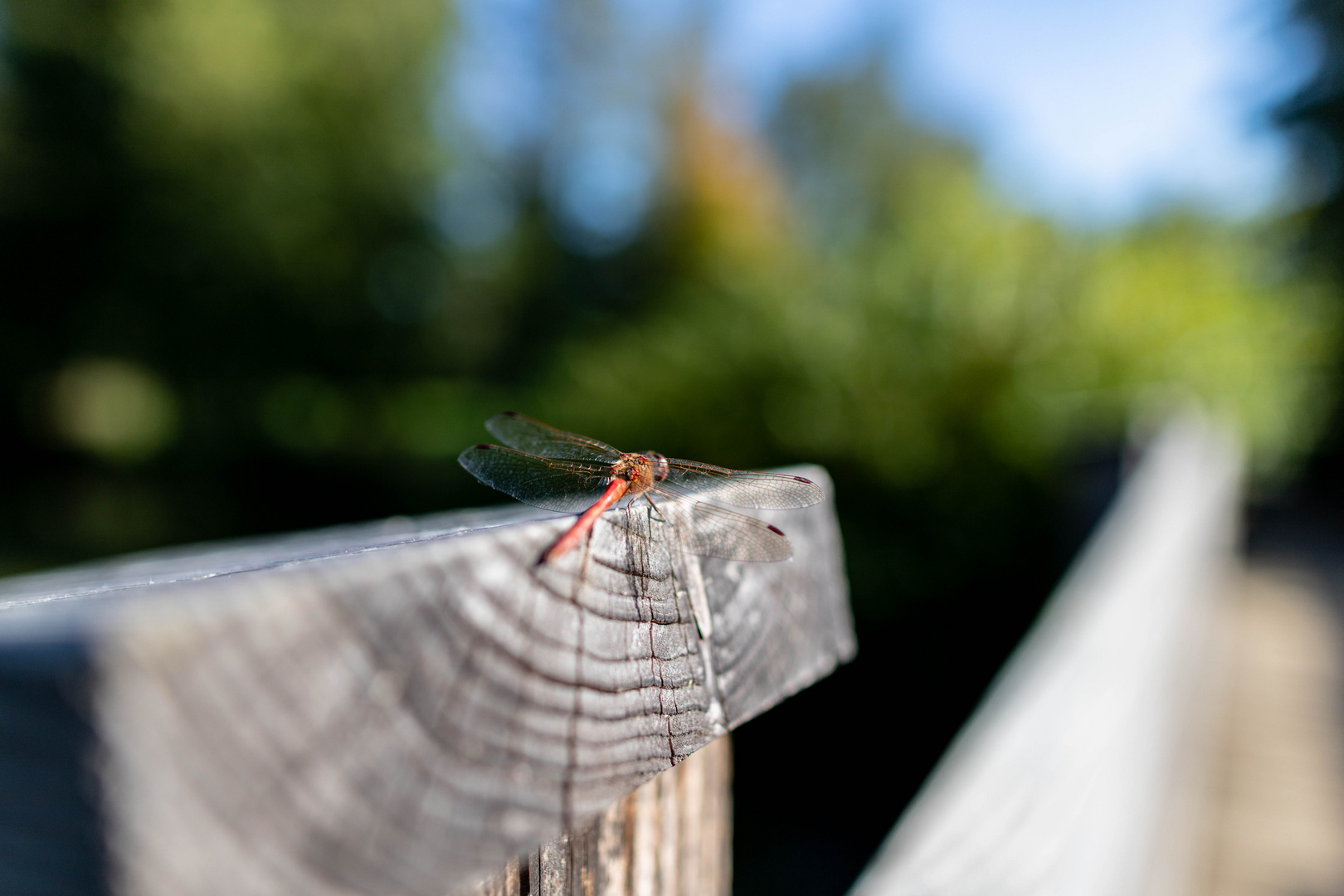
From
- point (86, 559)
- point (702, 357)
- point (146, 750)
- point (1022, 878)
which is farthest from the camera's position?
point (86, 559)

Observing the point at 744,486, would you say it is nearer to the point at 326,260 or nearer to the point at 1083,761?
the point at 1083,761

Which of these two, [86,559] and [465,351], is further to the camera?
[465,351]

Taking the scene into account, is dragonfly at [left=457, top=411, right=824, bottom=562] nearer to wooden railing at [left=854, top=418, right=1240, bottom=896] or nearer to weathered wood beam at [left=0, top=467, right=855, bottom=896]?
weathered wood beam at [left=0, top=467, right=855, bottom=896]

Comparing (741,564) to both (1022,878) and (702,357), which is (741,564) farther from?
(702,357)

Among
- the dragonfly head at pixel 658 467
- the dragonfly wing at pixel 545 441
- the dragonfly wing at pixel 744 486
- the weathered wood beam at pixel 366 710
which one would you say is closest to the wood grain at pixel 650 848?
the weathered wood beam at pixel 366 710

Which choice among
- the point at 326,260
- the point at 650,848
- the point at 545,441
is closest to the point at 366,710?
the point at 650,848

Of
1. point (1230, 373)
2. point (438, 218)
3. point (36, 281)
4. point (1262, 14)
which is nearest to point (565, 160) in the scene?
point (438, 218)

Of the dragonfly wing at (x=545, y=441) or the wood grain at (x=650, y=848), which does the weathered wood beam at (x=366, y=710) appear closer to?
the wood grain at (x=650, y=848)
